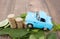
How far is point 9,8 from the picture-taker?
125cm

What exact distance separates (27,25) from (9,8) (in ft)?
1.02

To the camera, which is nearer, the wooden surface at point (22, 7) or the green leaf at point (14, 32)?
the green leaf at point (14, 32)

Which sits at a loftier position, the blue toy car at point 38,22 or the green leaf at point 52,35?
the blue toy car at point 38,22

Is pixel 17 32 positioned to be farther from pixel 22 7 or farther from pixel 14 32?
pixel 22 7

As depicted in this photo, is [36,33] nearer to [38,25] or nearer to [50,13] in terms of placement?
[38,25]

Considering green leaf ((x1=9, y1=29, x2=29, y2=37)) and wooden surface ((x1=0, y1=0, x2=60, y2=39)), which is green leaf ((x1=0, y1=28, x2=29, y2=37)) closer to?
green leaf ((x1=9, y1=29, x2=29, y2=37))

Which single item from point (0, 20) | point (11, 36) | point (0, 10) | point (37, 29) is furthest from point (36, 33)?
point (0, 10)

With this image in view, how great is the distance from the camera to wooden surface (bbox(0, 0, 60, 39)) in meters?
1.16

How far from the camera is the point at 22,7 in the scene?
49.3 inches

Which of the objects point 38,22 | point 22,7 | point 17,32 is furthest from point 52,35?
point 22,7

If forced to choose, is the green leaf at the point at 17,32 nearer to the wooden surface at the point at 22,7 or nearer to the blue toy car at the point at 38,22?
the blue toy car at the point at 38,22

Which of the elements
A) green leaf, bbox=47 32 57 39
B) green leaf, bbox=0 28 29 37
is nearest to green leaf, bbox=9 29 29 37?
green leaf, bbox=0 28 29 37

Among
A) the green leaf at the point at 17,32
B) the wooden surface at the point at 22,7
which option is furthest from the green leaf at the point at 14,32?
the wooden surface at the point at 22,7

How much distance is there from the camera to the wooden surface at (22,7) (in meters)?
1.16
